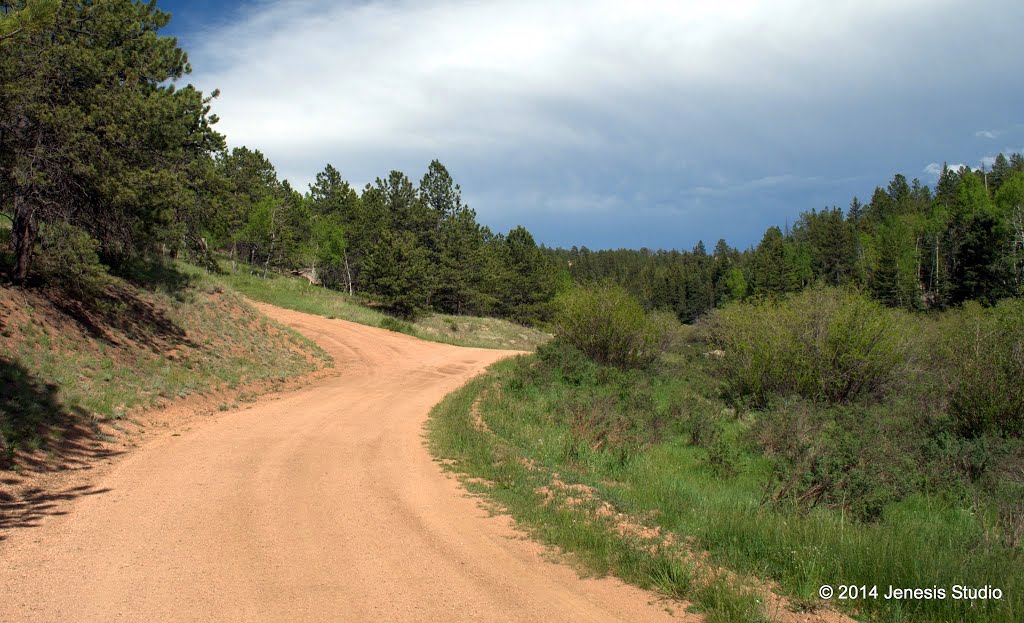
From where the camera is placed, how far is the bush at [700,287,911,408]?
56.5 feet

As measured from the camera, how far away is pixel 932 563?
524 cm

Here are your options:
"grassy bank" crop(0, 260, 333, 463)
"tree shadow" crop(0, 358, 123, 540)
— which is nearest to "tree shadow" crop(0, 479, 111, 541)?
"tree shadow" crop(0, 358, 123, 540)

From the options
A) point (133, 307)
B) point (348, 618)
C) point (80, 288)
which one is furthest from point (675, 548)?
point (133, 307)

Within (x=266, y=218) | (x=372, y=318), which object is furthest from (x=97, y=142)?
(x=266, y=218)

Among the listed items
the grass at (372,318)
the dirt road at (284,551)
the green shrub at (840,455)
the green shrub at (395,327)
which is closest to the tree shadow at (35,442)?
the dirt road at (284,551)

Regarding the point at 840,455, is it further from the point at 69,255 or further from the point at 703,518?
the point at 69,255

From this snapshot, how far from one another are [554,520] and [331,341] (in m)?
21.2

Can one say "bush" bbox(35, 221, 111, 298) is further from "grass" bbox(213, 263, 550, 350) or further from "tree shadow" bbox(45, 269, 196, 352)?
"grass" bbox(213, 263, 550, 350)

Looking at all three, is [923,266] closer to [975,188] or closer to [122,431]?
[975,188]

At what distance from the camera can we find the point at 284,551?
575 cm

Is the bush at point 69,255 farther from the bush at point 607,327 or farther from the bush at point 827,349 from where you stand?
the bush at point 827,349

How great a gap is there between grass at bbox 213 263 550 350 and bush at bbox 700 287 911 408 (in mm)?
21826

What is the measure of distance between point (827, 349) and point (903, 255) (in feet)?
258

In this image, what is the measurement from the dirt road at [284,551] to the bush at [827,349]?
1234 cm
